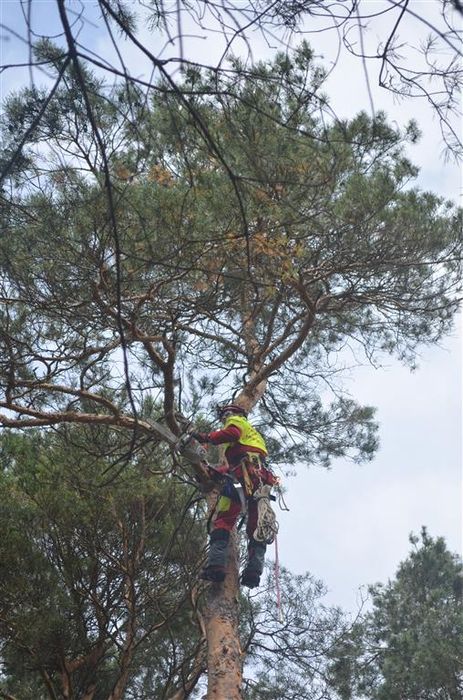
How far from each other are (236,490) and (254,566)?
0.50 metres

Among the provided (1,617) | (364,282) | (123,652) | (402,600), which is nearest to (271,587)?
(123,652)

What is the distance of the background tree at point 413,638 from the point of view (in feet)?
28.3

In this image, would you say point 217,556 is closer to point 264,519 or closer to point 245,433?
point 264,519

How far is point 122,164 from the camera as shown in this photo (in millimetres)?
5477

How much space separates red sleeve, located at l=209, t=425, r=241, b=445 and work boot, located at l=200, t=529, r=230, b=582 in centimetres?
55

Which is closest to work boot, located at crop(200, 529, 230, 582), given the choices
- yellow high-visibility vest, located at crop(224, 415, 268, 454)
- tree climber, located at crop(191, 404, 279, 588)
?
tree climber, located at crop(191, 404, 279, 588)

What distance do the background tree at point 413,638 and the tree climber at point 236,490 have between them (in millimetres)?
2975

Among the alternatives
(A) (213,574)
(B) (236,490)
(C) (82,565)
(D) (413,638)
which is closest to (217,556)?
(A) (213,574)

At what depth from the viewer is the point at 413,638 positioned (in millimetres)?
11781

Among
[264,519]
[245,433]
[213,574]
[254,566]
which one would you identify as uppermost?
[245,433]

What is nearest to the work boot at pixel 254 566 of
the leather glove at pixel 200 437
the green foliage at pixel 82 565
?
the leather glove at pixel 200 437

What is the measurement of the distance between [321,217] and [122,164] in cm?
132

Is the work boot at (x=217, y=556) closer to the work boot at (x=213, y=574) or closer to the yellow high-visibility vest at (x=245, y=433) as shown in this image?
the work boot at (x=213, y=574)

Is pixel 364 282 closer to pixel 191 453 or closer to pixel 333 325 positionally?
pixel 333 325
